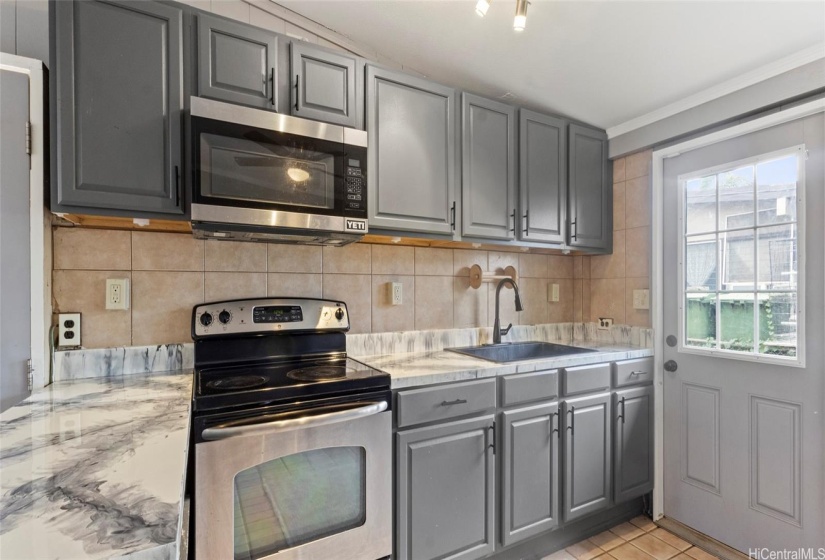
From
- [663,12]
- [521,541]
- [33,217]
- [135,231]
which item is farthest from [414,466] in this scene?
[663,12]

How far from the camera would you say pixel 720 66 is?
6.17 feet

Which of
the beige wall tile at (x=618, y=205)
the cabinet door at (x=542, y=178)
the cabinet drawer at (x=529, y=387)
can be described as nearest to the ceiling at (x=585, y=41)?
the cabinet door at (x=542, y=178)

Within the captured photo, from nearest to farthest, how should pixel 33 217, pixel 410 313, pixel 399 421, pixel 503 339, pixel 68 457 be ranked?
pixel 68 457 < pixel 33 217 < pixel 399 421 < pixel 410 313 < pixel 503 339

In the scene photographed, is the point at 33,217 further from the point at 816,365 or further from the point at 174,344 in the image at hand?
the point at 816,365

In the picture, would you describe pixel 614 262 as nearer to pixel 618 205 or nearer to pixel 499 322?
pixel 618 205

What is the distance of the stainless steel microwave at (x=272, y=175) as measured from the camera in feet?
4.55

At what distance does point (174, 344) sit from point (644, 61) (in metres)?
2.47

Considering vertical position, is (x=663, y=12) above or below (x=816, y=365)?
above

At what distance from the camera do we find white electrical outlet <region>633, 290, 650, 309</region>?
2395 mm

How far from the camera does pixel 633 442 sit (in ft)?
7.32

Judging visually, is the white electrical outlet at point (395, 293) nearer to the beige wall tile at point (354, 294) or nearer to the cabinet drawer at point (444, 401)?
the beige wall tile at point (354, 294)

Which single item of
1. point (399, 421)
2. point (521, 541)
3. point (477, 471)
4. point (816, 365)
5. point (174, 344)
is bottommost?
point (521, 541)

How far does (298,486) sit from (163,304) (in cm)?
93

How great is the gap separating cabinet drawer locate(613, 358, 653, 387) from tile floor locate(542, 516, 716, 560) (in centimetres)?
79
